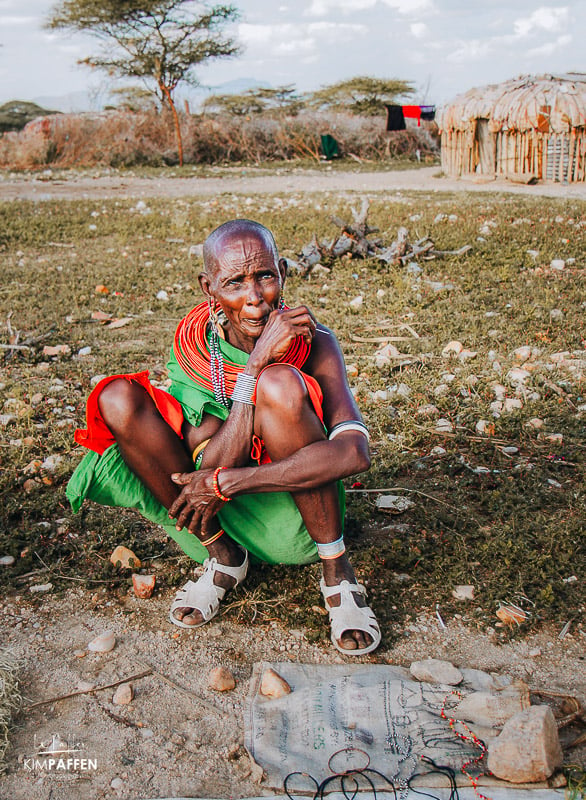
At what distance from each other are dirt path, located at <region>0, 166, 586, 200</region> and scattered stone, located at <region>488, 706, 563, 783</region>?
9590mm

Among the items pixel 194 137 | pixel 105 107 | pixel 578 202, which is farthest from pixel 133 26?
pixel 578 202

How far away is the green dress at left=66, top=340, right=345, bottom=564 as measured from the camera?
221cm

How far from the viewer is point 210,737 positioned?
1.83m

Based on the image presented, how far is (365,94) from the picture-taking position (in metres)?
23.9

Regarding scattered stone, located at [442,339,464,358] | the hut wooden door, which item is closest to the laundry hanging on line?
the hut wooden door

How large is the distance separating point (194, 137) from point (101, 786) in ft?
59.0

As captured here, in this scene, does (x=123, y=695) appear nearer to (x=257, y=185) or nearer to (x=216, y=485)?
(x=216, y=485)

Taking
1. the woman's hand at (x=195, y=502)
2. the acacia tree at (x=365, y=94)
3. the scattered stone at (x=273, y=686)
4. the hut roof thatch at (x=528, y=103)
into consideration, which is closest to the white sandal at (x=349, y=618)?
the scattered stone at (x=273, y=686)

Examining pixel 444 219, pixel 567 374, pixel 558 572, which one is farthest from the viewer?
pixel 444 219

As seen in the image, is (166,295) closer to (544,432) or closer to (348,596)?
(544,432)

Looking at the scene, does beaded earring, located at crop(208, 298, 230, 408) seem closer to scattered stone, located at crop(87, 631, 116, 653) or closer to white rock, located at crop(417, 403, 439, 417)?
scattered stone, located at crop(87, 631, 116, 653)

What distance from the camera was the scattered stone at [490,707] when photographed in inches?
69.6

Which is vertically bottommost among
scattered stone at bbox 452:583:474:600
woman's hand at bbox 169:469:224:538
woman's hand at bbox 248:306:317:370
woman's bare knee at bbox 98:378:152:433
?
scattered stone at bbox 452:583:474:600

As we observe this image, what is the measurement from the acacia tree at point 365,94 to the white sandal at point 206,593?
74.3 ft
